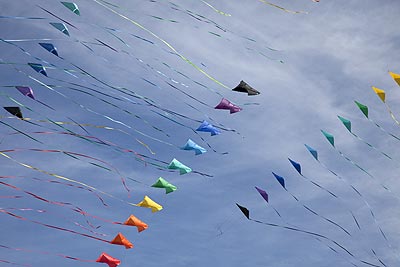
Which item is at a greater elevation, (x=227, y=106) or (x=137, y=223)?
(x=227, y=106)

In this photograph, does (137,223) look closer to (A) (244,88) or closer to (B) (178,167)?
(B) (178,167)

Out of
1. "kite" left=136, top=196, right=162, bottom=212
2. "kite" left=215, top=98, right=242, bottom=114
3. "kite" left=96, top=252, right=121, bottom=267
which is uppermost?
"kite" left=215, top=98, right=242, bottom=114

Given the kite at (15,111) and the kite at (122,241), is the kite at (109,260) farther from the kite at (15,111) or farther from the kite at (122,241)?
the kite at (15,111)

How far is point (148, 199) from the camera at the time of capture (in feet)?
53.7

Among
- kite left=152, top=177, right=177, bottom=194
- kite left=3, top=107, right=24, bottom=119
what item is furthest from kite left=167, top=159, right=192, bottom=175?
kite left=3, top=107, right=24, bottom=119

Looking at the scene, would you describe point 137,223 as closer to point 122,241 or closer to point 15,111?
point 122,241

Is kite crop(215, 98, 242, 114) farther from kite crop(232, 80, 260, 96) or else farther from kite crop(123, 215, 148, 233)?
kite crop(123, 215, 148, 233)

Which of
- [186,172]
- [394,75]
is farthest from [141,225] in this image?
[394,75]

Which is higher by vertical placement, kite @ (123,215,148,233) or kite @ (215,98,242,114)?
kite @ (215,98,242,114)

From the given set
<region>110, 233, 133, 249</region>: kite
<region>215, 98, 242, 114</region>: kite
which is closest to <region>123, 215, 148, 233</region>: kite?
<region>110, 233, 133, 249</region>: kite

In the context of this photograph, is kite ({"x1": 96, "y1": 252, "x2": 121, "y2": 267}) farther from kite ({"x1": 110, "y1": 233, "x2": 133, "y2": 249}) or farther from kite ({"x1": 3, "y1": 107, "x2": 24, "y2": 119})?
kite ({"x1": 3, "y1": 107, "x2": 24, "y2": 119})

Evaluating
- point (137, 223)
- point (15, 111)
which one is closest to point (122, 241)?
point (137, 223)

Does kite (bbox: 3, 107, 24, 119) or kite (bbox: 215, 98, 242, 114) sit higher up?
kite (bbox: 215, 98, 242, 114)

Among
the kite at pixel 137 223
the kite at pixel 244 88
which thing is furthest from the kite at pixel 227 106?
the kite at pixel 137 223
